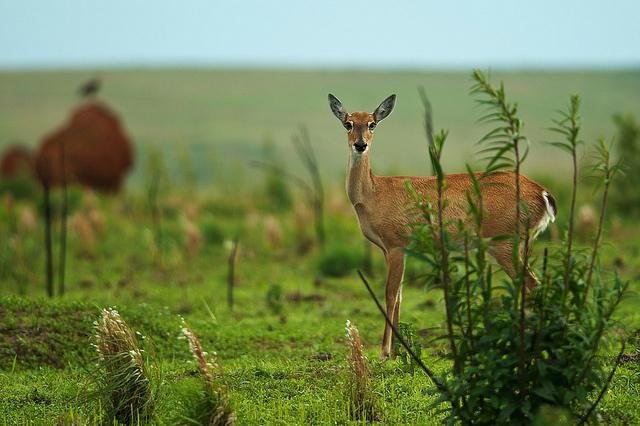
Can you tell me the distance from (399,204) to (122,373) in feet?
11.3

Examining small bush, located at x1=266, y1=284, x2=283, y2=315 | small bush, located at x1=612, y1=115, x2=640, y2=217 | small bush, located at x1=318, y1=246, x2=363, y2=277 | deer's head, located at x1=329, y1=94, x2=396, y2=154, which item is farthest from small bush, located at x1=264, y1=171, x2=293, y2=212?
deer's head, located at x1=329, y1=94, x2=396, y2=154

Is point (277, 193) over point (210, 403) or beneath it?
beneath

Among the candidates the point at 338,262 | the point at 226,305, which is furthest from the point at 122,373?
the point at 338,262

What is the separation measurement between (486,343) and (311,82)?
62.4m

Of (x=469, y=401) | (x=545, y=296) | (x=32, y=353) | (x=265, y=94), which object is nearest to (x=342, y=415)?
(x=469, y=401)

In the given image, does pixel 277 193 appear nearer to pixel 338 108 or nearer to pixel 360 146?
pixel 338 108

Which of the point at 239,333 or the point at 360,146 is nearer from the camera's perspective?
the point at 360,146

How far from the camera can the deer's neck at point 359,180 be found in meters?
8.66

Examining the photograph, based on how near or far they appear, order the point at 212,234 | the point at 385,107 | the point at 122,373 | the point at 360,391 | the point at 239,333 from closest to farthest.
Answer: the point at 122,373 < the point at 360,391 < the point at 385,107 < the point at 239,333 < the point at 212,234

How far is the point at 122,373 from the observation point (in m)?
6.23

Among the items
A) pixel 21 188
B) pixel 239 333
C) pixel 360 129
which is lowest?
pixel 21 188

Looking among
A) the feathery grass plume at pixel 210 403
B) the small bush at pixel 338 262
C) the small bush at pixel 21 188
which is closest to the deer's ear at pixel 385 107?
the feathery grass plume at pixel 210 403

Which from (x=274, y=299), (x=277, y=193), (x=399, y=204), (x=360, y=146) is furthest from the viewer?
(x=277, y=193)

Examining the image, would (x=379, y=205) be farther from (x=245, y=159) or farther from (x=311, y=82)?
(x=311, y=82)
